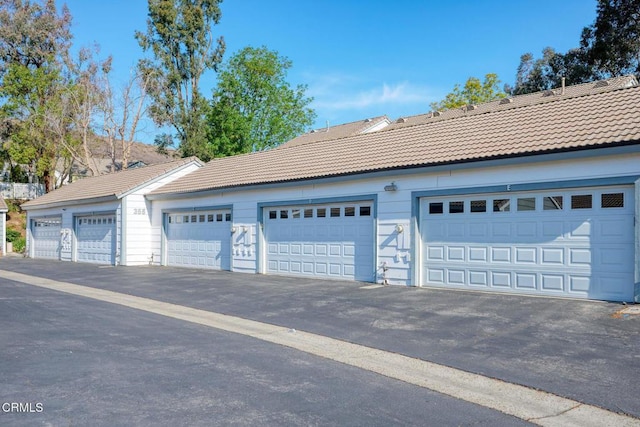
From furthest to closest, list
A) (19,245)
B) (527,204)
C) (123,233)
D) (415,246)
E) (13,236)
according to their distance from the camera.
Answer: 1. (13,236)
2. (19,245)
3. (123,233)
4. (415,246)
5. (527,204)

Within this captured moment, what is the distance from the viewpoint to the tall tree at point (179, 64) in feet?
134

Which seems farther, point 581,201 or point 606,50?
point 606,50

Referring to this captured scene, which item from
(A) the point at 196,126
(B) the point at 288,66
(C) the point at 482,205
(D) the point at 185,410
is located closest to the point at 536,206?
(C) the point at 482,205

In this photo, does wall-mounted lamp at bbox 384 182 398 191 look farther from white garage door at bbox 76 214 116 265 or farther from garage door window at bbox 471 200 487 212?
white garage door at bbox 76 214 116 265

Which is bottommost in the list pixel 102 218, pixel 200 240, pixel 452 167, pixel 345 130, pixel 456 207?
pixel 200 240

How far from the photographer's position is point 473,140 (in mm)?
13961

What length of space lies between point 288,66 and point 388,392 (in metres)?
42.8

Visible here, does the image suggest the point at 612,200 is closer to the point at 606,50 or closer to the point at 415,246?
the point at 415,246

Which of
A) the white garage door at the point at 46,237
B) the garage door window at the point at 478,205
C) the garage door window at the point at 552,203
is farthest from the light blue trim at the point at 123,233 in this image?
the garage door window at the point at 552,203

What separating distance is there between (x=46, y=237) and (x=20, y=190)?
16.6 m

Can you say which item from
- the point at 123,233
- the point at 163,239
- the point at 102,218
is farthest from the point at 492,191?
the point at 102,218

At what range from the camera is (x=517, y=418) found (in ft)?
16.4

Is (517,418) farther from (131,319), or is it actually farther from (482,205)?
(482,205)

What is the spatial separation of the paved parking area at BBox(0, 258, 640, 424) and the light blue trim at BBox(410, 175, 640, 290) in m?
0.84
